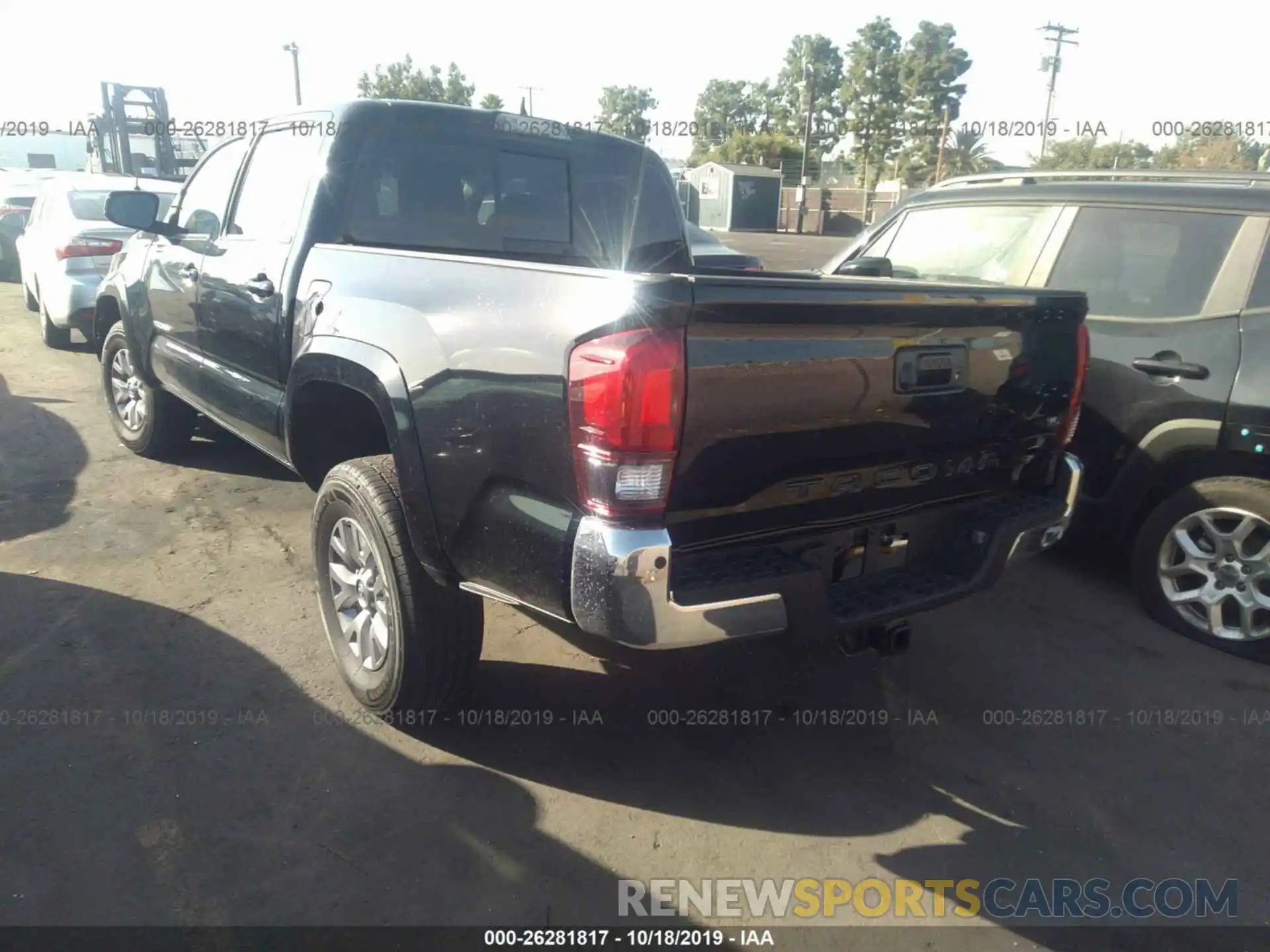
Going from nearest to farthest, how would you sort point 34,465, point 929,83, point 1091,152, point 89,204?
point 34,465 → point 89,204 → point 1091,152 → point 929,83

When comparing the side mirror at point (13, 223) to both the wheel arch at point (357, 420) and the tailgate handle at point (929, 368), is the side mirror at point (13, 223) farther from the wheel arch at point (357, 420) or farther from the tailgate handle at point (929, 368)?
the tailgate handle at point (929, 368)

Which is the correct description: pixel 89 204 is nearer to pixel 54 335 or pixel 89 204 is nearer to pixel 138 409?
pixel 54 335

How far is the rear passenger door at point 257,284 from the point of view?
142 inches

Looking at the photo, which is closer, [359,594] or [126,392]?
[359,594]

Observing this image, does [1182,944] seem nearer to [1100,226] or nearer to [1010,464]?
[1010,464]

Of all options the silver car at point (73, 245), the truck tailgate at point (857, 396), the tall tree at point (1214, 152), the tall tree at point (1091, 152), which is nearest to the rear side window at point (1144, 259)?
the truck tailgate at point (857, 396)

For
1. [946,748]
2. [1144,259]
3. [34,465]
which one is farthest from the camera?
[34,465]

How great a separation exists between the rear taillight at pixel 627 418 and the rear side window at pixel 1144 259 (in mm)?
2581

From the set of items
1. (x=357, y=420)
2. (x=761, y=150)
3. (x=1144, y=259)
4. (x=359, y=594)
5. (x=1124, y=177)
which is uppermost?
(x=761, y=150)

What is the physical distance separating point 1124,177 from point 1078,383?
2.00 meters

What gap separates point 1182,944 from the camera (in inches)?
92.6

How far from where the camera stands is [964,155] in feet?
187

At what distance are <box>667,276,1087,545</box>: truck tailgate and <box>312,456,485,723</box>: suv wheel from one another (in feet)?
3.08

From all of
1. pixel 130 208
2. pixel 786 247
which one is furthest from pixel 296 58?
pixel 130 208
